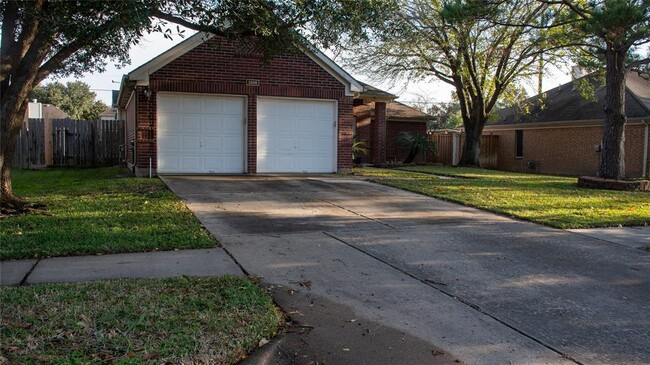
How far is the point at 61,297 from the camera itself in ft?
15.3

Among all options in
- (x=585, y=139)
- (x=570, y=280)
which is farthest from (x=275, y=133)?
(x=585, y=139)

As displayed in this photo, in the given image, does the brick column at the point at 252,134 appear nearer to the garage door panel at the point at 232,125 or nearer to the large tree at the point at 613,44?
the garage door panel at the point at 232,125

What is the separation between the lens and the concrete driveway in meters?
4.22

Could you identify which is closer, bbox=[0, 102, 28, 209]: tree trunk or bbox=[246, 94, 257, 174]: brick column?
bbox=[0, 102, 28, 209]: tree trunk

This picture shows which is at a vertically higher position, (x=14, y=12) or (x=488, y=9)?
(x=488, y=9)

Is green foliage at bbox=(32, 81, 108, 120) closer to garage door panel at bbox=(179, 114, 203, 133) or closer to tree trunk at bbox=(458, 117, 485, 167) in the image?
tree trunk at bbox=(458, 117, 485, 167)

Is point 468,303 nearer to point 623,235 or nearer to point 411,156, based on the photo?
point 623,235

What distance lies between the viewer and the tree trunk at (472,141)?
25853mm

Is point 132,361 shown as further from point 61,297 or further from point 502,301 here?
point 502,301

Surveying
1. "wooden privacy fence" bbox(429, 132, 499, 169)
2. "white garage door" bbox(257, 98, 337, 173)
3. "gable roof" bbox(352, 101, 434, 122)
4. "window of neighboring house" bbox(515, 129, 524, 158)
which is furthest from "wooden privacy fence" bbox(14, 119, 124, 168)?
"window of neighboring house" bbox(515, 129, 524, 158)

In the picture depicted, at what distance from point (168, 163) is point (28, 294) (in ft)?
37.2

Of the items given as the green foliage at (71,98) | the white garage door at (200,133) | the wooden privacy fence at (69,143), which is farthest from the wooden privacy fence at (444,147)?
the green foliage at (71,98)

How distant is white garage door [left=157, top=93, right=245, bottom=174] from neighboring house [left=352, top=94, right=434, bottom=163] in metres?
8.24

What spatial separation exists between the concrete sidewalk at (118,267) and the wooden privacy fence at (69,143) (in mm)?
16408
